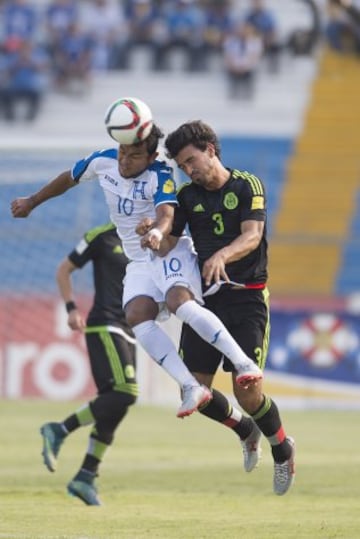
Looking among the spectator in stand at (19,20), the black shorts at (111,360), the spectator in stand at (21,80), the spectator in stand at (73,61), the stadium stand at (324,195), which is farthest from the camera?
the spectator in stand at (19,20)

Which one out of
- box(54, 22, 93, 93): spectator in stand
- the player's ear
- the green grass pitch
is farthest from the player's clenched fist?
box(54, 22, 93, 93): spectator in stand

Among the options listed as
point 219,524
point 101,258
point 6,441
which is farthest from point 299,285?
point 219,524

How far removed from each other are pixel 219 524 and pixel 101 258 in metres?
3.05

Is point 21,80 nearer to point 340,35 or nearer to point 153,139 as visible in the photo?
point 340,35

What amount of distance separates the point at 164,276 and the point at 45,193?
3.54 feet

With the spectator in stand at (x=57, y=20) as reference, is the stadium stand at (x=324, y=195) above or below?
below

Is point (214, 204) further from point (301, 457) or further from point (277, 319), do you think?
point (277, 319)

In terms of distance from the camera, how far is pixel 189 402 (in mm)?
8430

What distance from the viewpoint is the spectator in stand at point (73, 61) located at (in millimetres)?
29250

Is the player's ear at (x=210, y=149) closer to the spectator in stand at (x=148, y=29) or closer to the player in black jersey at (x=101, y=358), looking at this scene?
the player in black jersey at (x=101, y=358)

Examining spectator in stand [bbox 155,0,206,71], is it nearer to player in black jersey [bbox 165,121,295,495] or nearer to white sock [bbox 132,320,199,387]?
player in black jersey [bbox 165,121,295,495]

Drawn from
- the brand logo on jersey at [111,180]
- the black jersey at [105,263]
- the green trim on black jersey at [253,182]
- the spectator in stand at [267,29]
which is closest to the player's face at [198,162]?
the green trim on black jersey at [253,182]

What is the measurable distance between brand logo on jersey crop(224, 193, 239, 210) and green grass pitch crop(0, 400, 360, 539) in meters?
2.11

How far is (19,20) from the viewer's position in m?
29.9
